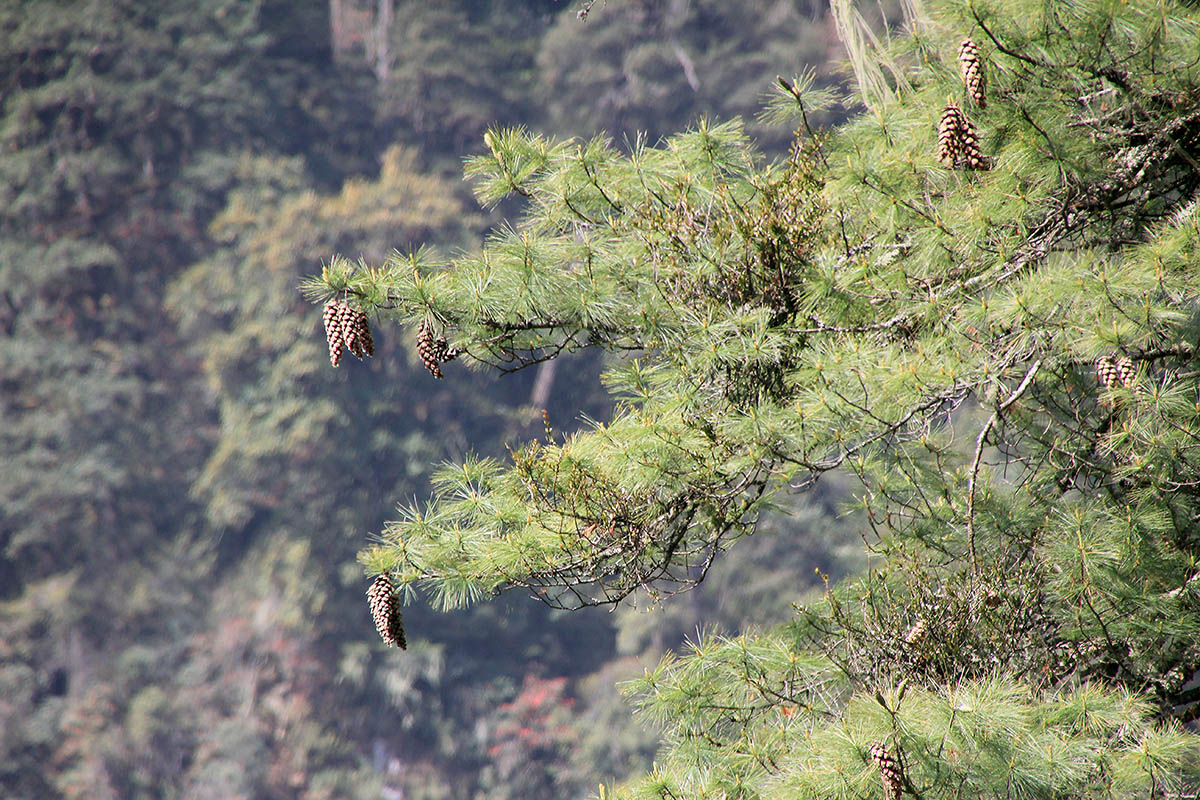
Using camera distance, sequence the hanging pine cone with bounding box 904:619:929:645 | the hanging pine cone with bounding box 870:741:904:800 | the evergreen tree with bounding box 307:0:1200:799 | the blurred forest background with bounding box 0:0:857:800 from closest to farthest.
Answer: the hanging pine cone with bounding box 870:741:904:800 → the evergreen tree with bounding box 307:0:1200:799 → the hanging pine cone with bounding box 904:619:929:645 → the blurred forest background with bounding box 0:0:857:800

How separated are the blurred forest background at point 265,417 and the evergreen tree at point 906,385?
38.6 ft

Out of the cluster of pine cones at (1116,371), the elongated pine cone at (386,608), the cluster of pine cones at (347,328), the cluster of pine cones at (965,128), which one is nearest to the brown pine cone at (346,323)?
the cluster of pine cones at (347,328)

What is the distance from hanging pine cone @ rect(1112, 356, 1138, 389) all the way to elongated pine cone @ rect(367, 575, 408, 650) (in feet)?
5.09

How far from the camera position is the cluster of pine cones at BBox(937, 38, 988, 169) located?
190cm

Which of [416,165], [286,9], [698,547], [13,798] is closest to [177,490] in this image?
[13,798]

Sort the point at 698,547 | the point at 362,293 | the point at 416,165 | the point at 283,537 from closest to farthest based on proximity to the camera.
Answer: the point at 362,293 < the point at 698,547 < the point at 283,537 < the point at 416,165

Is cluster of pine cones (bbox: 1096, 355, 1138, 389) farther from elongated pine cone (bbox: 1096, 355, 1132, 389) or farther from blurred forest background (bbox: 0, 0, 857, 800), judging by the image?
blurred forest background (bbox: 0, 0, 857, 800)

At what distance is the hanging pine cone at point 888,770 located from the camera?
1.66 metres

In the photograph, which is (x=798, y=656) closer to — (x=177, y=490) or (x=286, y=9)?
(x=177, y=490)

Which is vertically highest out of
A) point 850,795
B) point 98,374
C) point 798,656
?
point 850,795

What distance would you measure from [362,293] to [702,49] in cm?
1849

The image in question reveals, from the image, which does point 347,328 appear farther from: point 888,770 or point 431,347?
point 888,770

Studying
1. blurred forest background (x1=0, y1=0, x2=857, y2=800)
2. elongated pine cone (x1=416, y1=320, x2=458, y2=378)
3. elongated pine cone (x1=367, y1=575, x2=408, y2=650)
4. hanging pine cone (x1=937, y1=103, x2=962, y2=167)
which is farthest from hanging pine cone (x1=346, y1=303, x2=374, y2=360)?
blurred forest background (x1=0, y1=0, x2=857, y2=800)

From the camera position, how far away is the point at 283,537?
15938 mm
